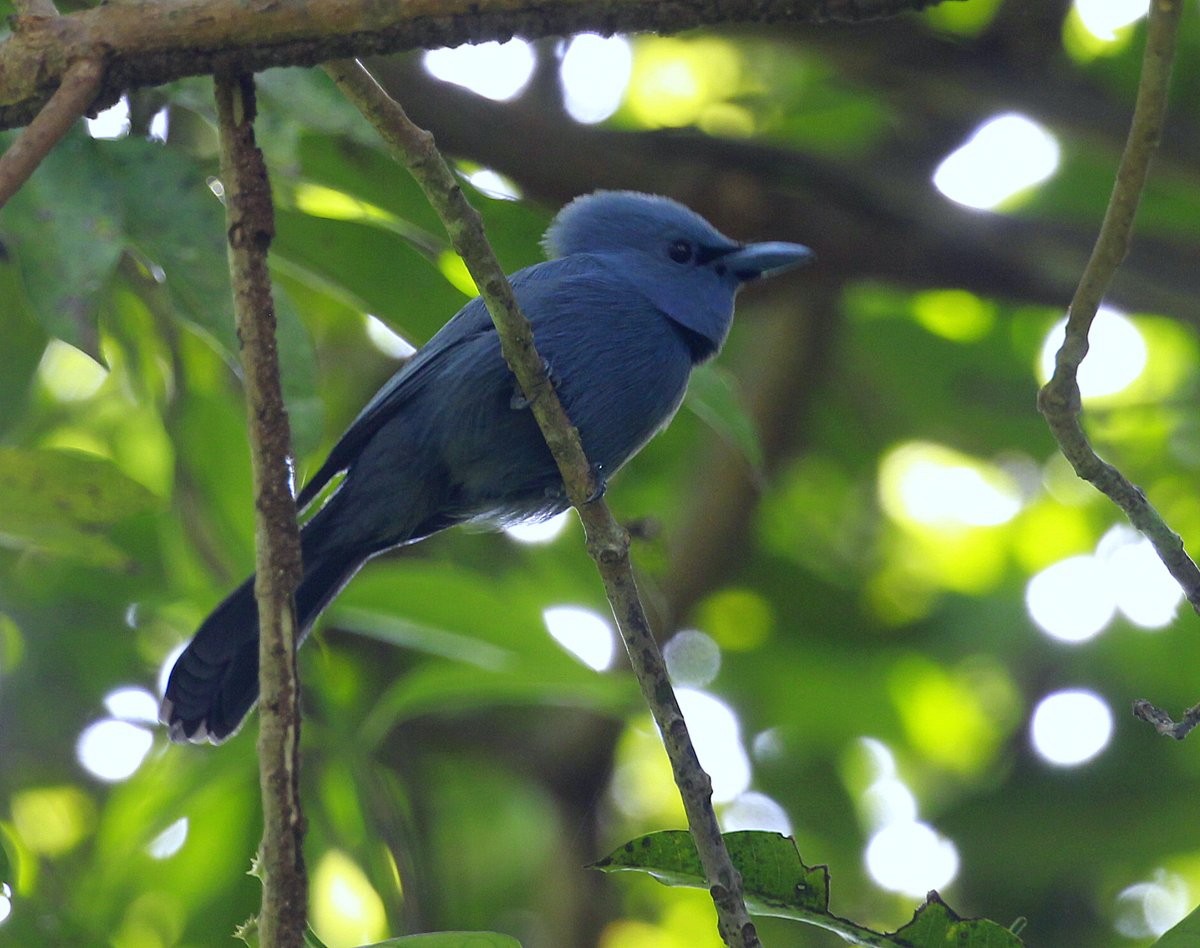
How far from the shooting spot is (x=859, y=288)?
6199mm

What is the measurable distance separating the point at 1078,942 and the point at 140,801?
347 cm

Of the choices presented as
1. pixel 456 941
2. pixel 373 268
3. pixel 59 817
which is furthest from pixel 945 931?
pixel 59 817

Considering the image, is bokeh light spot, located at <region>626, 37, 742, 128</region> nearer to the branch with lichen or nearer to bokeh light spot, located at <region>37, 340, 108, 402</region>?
bokeh light spot, located at <region>37, 340, 108, 402</region>

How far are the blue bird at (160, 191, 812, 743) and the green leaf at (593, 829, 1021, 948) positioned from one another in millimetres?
1431

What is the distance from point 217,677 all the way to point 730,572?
2.79 metres

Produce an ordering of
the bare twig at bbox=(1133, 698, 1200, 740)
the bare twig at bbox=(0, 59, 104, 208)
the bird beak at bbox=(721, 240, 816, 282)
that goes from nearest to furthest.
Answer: the bare twig at bbox=(0, 59, 104, 208), the bare twig at bbox=(1133, 698, 1200, 740), the bird beak at bbox=(721, 240, 816, 282)

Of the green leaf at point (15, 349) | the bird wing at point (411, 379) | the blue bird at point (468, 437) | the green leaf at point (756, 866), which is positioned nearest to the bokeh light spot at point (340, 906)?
the blue bird at point (468, 437)

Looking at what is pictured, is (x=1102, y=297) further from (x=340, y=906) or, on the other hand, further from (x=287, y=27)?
(x=340, y=906)

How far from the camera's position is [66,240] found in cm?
290

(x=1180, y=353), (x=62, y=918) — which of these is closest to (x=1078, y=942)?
(x=1180, y=353)

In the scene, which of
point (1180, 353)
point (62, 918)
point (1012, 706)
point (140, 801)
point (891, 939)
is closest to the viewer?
point (891, 939)

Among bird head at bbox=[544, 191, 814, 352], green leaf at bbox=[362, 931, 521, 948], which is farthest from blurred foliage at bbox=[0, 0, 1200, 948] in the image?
green leaf at bbox=[362, 931, 521, 948]

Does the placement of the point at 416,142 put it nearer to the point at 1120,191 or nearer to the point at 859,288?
the point at 1120,191

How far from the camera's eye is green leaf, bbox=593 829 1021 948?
93.7 inches
